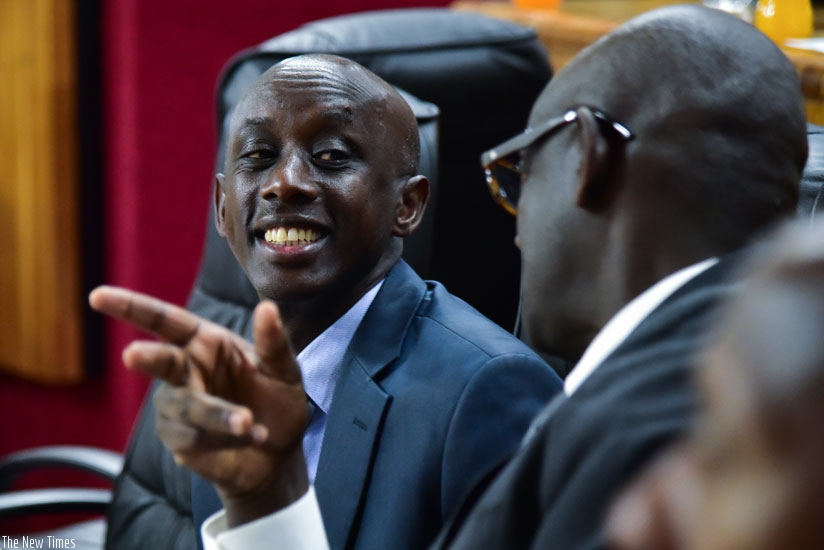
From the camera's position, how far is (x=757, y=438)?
49cm

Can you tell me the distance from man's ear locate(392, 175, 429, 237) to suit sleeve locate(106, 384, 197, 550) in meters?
0.78

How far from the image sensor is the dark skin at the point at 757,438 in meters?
0.47

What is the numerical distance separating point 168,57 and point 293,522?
217 cm

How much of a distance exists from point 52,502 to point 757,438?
75.2 inches

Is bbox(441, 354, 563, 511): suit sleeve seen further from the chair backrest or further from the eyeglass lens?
the chair backrest

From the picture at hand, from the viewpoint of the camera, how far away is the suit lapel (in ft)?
4.44

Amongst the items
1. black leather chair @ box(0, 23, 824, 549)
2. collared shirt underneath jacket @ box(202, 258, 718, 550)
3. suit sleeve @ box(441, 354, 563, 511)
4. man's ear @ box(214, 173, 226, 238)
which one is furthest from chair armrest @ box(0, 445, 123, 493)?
collared shirt underneath jacket @ box(202, 258, 718, 550)

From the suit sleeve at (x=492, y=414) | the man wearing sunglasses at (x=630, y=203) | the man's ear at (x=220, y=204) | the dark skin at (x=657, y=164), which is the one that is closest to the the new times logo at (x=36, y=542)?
the man's ear at (x=220, y=204)

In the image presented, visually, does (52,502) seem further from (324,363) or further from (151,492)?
(324,363)

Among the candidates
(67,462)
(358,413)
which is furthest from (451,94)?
(358,413)

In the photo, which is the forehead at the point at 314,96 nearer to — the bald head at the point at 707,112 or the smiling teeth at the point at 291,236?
the smiling teeth at the point at 291,236

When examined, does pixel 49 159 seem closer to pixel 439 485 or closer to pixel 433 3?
pixel 433 3

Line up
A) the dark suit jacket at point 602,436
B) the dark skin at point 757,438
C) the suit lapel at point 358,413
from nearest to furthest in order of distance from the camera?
the dark skin at point 757,438 < the dark suit jacket at point 602,436 < the suit lapel at point 358,413

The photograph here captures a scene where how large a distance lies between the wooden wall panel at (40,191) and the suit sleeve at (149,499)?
113cm
